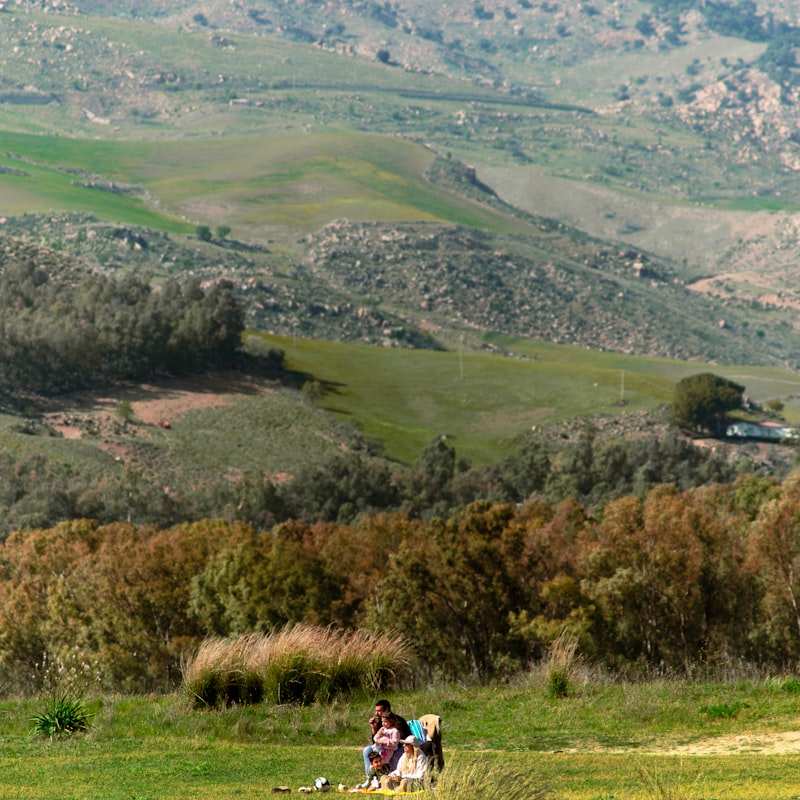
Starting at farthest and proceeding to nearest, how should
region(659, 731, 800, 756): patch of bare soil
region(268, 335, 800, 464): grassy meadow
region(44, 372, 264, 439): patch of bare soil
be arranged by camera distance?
region(268, 335, 800, 464): grassy meadow, region(44, 372, 264, 439): patch of bare soil, region(659, 731, 800, 756): patch of bare soil

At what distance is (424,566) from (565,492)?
207 feet

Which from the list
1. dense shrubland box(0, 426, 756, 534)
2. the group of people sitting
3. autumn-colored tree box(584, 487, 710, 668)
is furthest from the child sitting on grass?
dense shrubland box(0, 426, 756, 534)

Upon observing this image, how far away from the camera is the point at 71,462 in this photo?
343 ft

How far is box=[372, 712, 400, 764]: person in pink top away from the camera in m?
17.8

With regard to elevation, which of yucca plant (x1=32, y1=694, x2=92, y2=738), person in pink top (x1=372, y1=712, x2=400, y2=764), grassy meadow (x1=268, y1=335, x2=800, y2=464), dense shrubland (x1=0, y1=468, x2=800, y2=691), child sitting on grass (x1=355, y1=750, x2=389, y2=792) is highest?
person in pink top (x1=372, y1=712, x2=400, y2=764)

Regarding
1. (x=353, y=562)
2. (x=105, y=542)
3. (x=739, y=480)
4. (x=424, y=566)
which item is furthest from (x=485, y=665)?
(x=739, y=480)

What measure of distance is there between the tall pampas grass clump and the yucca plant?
1991 millimetres

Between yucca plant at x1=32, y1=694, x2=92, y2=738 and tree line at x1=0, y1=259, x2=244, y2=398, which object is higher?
yucca plant at x1=32, y1=694, x2=92, y2=738

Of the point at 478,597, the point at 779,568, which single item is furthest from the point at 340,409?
the point at 779,568

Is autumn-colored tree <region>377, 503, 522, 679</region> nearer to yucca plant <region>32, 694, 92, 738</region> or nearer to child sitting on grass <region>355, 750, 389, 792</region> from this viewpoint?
yucca plant <region>32, 694, 92, 738</region>

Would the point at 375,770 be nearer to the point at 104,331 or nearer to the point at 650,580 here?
the point at 650,580

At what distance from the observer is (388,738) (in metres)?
17.9

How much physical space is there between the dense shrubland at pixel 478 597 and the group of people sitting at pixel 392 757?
69.7 ft

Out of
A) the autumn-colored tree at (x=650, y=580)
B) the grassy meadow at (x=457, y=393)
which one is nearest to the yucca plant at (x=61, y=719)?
the autumn-colored tree at (x=650, y=580)
